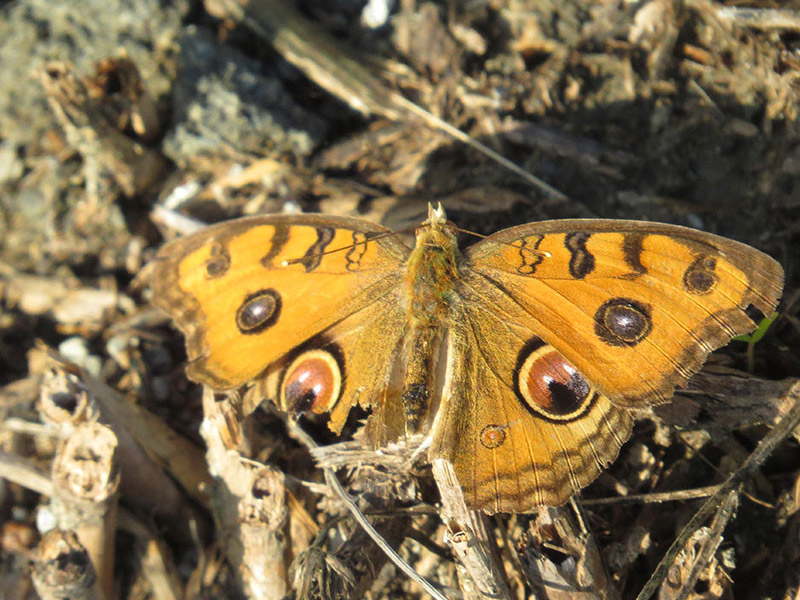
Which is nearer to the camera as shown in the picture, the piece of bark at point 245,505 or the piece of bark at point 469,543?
the piece of bark at point 469,543

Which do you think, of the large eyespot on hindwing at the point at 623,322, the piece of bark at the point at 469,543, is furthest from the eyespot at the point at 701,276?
the piece of bark at the point at 469,543

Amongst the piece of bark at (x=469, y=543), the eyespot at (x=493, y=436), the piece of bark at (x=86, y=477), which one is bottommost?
the piece of bark at (x=86, y=477)

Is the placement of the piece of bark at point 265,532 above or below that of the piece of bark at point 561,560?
below

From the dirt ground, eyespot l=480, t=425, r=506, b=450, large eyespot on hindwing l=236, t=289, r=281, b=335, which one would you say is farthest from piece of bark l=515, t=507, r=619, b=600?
large eyespot on hindwing l=236, t=289, r=281, b=335

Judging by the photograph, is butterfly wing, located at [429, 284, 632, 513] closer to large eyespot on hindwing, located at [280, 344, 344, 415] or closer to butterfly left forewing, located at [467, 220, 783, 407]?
butterfly left forewing, located at [467, 220, 783, 407]

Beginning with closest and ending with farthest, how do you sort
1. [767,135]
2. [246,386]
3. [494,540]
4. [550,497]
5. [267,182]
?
[550,497], [494,540], [246,386], [767,135], [267,182]

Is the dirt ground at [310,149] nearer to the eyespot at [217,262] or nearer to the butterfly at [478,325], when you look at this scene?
the butterfly at [478,325]

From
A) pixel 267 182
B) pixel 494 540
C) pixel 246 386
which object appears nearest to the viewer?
pixel 494 540

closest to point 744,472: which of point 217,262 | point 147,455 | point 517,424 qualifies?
point 517,424

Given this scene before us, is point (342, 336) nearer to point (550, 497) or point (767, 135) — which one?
point (550, 497)

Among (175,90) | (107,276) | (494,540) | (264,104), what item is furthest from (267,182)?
(494,540)
